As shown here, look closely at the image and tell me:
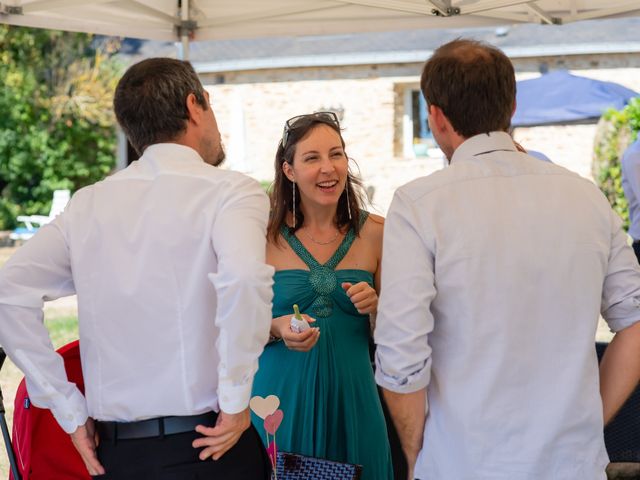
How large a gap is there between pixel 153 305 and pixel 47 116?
16396mm

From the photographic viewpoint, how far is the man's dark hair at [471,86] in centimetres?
189

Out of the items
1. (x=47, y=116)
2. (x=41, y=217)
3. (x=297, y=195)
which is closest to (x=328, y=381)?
(x=297, y=195)

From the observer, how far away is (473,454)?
1.88 meters

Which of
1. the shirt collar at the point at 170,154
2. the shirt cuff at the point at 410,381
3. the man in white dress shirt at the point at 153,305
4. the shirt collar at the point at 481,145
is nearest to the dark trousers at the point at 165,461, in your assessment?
the man in white dress shirt at the point at 153,305

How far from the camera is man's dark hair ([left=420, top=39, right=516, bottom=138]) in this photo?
6.20 feet

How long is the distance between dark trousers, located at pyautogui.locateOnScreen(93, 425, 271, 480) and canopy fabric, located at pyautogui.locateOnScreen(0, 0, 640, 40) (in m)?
3.01

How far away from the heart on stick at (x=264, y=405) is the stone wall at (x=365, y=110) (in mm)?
12672

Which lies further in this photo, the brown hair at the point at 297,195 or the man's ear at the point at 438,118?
the brown hair at the point at 297,195

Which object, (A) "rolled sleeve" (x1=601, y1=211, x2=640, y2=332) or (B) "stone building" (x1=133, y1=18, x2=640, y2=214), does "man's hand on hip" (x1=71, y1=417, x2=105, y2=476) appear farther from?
(B) "stone building" (x1=133, y1=18, x2=640, y2=214)

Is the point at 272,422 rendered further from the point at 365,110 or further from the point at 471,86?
the point at 365,110

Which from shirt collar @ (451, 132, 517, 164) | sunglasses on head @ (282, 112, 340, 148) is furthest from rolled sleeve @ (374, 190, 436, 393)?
sunglasses on head @ (282, 112, 340, 148)

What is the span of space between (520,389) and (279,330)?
0.98 m

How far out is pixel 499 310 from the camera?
1.86 meters

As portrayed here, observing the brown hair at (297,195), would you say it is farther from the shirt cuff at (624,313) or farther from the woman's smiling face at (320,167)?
the shirt cuff at (624,313)
